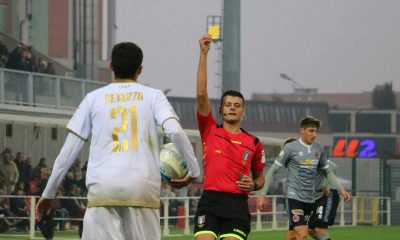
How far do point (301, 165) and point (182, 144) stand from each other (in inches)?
377

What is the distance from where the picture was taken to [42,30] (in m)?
56.6

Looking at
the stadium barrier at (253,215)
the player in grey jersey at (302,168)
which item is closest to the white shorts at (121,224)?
the player in grey jersey at (302,168)

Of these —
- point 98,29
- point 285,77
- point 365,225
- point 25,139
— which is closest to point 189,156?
point 25,139

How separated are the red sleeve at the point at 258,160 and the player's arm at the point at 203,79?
64 cm

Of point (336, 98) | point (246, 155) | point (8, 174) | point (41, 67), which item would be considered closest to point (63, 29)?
point (41, 67)

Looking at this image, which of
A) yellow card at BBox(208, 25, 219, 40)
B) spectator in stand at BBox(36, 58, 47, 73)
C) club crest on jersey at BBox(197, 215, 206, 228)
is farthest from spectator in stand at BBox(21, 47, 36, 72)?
club crest on jersey at BBox(197, 215, 206, 228)

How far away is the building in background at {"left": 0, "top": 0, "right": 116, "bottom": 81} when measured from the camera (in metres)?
51.7

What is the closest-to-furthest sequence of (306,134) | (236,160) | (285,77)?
1. (236,160)
2. (306,134)
3. (285,77)

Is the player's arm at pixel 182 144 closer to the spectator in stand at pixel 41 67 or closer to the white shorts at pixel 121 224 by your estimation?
the white shorts at pixel 121 224

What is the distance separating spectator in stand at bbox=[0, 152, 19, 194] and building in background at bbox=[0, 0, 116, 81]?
1915cm

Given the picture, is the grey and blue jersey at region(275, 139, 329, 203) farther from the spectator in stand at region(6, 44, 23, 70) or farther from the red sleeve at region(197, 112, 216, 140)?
the spectator in stand at region(6, 44, 23, 70)

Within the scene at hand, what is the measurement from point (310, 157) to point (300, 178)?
34cm

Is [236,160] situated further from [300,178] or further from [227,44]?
[227,44]

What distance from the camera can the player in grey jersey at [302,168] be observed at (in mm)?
18766
